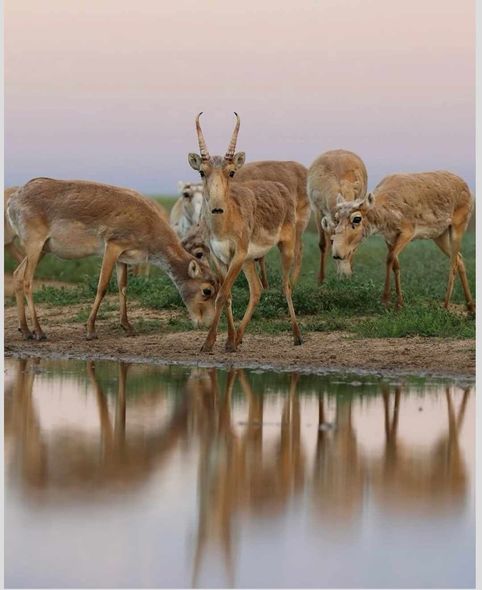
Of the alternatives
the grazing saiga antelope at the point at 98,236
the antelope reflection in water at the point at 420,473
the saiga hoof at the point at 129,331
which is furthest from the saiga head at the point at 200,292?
the antelope reflection in water at the point at 420,473

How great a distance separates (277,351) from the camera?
15336 millimetres

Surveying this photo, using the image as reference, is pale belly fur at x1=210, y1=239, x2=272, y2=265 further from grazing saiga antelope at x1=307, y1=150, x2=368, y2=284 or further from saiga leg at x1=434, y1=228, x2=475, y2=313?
grazing saiga antelope at x1=307, y1=150, x2=368, y2=284

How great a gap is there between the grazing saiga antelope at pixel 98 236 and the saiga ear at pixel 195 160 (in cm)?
233

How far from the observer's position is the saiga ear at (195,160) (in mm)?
14781

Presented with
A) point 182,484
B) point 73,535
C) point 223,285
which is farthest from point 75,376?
point 73,535

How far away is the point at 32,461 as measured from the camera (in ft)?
31.1

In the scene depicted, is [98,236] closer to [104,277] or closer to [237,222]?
[104,277]

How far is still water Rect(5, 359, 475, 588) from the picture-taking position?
7.14 meters

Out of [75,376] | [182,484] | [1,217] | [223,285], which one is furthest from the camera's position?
[1,217]

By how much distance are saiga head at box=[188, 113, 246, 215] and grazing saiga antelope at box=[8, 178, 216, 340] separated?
7.75 feet

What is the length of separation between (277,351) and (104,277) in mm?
2735

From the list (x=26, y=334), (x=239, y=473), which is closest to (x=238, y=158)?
(x=26, y=334)

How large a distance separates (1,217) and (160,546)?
40.5 ft

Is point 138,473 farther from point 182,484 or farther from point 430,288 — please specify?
point 430,288
